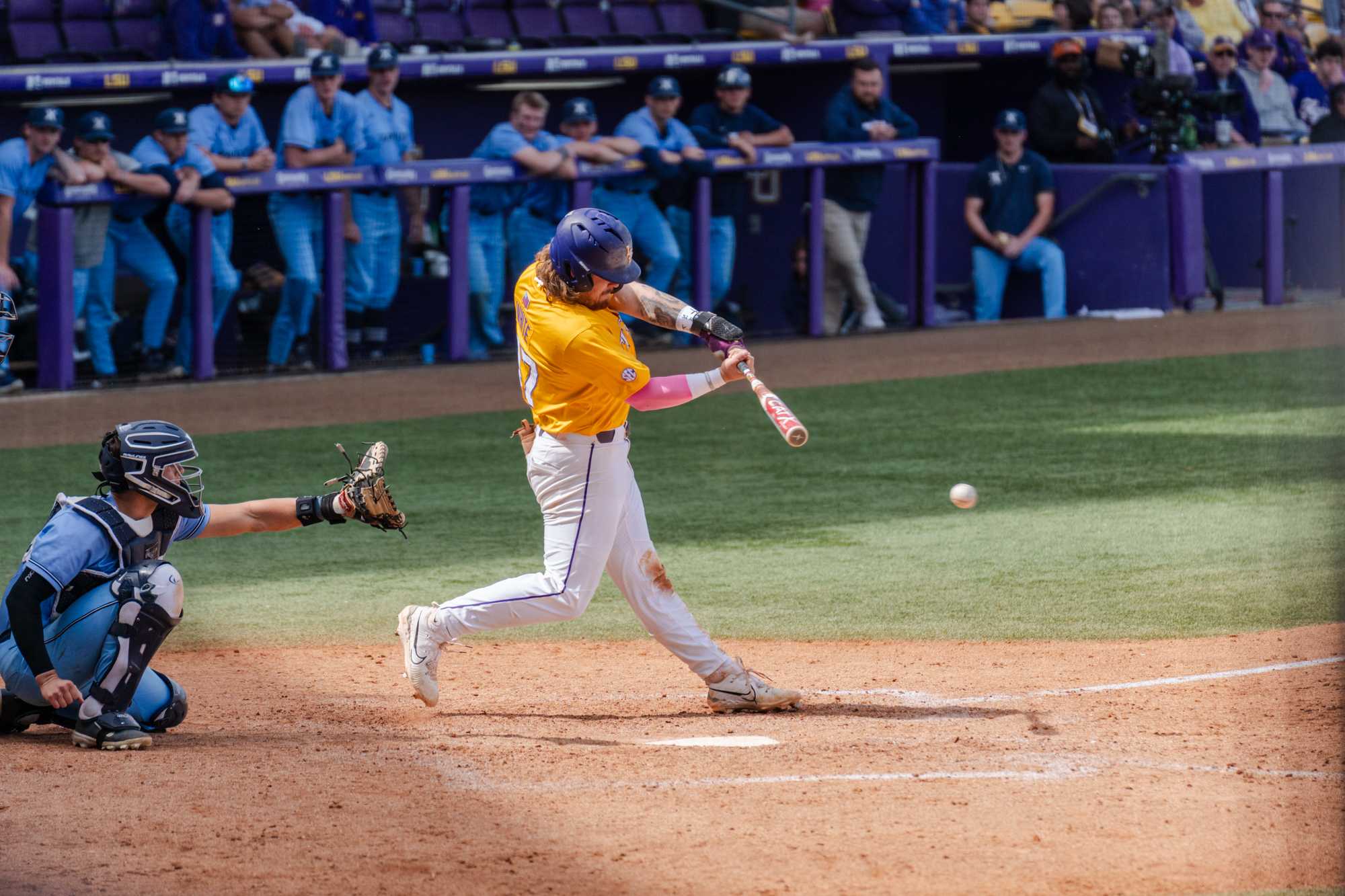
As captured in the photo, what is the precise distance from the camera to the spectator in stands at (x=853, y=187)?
14.2 metres

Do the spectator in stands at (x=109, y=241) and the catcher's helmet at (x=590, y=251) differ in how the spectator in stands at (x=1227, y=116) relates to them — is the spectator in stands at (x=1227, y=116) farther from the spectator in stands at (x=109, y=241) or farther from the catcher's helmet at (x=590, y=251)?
the catcher's helmet at (x=590, y=251)

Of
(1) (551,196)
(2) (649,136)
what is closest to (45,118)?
(1) (551,196)

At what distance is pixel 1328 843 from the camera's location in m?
4.34

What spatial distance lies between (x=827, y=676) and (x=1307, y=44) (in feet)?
45.6

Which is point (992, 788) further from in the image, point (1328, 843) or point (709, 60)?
point (709, 60)

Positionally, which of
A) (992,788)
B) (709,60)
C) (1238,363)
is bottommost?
(1238,363)

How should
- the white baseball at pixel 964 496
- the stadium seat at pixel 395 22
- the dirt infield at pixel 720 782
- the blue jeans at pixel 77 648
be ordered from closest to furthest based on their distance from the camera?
1. the dirt infield at pixel 720 782
2. the blue jeans at pixel 77 648
3. the white baseball at pixel 964 496
4. the stadium seat at pixel 395 22

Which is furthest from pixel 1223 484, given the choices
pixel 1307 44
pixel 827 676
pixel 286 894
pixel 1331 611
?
pixel 1307 44

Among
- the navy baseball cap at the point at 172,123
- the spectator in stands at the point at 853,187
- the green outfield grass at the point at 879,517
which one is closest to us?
the green outfield grass at the point at 879,517

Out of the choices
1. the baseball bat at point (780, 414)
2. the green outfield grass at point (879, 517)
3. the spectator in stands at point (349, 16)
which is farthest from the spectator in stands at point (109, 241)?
the baseball bat at point (780, 414)

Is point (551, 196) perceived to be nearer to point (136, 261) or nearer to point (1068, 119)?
point (136, 261)

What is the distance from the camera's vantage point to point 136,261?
11.5 m

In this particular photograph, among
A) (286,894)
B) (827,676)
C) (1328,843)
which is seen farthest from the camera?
(827,676)

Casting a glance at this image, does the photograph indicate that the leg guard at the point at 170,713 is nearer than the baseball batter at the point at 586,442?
No
